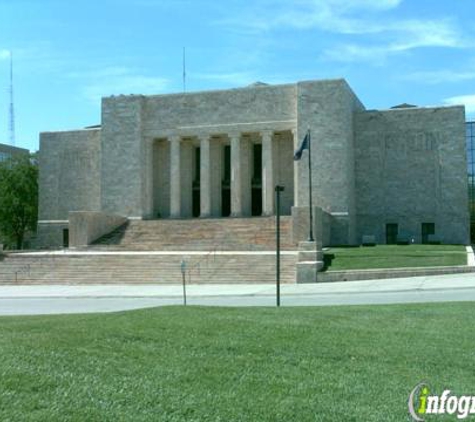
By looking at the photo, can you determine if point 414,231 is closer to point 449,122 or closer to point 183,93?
point 449,122

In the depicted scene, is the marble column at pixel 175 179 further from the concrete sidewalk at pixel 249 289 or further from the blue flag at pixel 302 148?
the concrete sidewalk at pixel 249 289

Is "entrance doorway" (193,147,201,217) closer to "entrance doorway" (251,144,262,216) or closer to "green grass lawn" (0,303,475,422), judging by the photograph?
"entrance doorway" (251,144,262,216)

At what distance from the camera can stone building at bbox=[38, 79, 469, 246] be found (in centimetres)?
5459

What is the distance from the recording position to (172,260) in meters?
39.1

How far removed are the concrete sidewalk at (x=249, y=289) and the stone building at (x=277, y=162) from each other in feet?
64.2

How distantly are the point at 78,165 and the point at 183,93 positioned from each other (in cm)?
1200

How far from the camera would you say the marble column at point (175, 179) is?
193 ft

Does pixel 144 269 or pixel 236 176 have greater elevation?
pixel 236 176

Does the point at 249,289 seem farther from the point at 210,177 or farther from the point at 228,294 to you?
the point at 210,177

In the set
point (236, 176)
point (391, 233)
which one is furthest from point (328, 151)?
point (391, 233)

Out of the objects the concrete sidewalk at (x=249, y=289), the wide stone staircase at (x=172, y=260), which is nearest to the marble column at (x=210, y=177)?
the wide stone staircase at (x=172, y=260)

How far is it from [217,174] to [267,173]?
18.1 feet

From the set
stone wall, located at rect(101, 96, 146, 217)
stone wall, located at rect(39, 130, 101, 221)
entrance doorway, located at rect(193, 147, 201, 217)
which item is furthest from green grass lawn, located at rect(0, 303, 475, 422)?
stone wall, located at rect(39, 130, 101, 221)

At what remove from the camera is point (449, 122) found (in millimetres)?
55406
